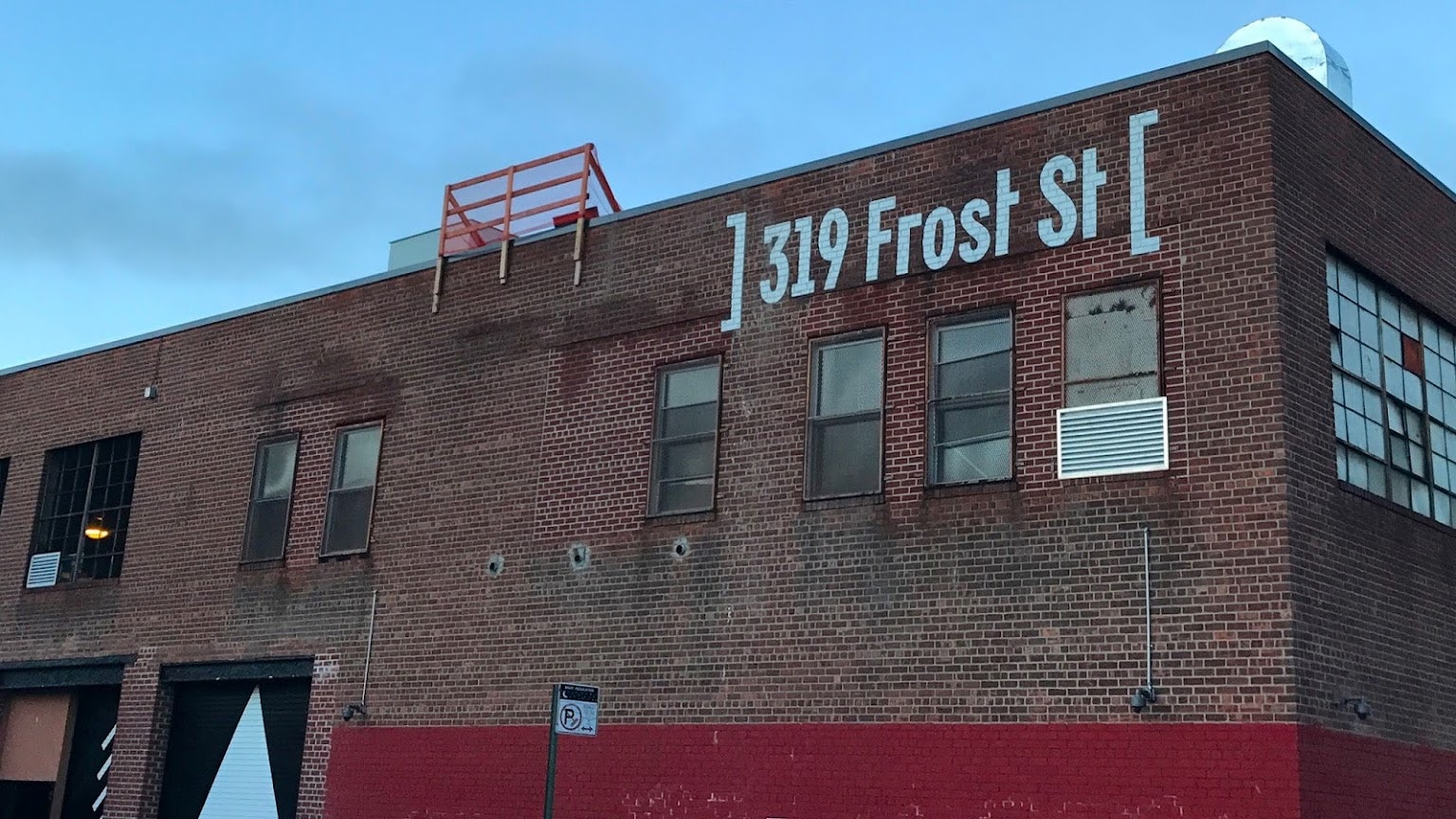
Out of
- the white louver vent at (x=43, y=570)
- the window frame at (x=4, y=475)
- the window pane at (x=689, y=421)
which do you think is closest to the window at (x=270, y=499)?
the white louver vent at (x=43, y=570)

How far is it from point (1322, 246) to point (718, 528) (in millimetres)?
6534

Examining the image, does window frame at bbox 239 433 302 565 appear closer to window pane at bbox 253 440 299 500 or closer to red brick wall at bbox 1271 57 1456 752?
window pane at bbox 253 440 299 500

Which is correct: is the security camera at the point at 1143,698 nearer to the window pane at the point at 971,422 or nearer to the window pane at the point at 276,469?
the window pane at the point at 971,422

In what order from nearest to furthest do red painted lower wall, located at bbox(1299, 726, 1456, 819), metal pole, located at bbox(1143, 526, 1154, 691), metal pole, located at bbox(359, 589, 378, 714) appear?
red painted lower wall, located at bbox(1299, 726, 1456, 819) → metal pole, located at bbox(1143, 526, 1154, 691) → metal pole, located at bbox(359, 589, 378, 714)

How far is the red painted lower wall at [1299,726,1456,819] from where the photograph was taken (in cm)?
1263

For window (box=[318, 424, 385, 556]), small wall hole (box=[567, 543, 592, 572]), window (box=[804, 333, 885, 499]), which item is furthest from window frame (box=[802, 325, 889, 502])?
window (box=[318, 424, 385, 556])

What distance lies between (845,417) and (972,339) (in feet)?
5.10

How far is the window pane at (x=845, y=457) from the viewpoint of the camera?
51.6 feet

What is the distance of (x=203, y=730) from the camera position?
21.1 metres

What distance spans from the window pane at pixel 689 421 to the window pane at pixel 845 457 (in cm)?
137

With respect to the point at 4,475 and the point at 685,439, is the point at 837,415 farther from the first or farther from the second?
the point at 4,475

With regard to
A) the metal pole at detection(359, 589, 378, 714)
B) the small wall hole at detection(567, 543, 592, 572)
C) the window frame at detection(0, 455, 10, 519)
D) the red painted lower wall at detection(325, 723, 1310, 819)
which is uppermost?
the window frame at detection(0, 455, 10, 519)

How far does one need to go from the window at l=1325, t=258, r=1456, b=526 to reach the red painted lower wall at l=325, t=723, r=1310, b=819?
313cm

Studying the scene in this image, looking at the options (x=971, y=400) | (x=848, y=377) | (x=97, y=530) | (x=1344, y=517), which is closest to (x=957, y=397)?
(x=971, y=400)
